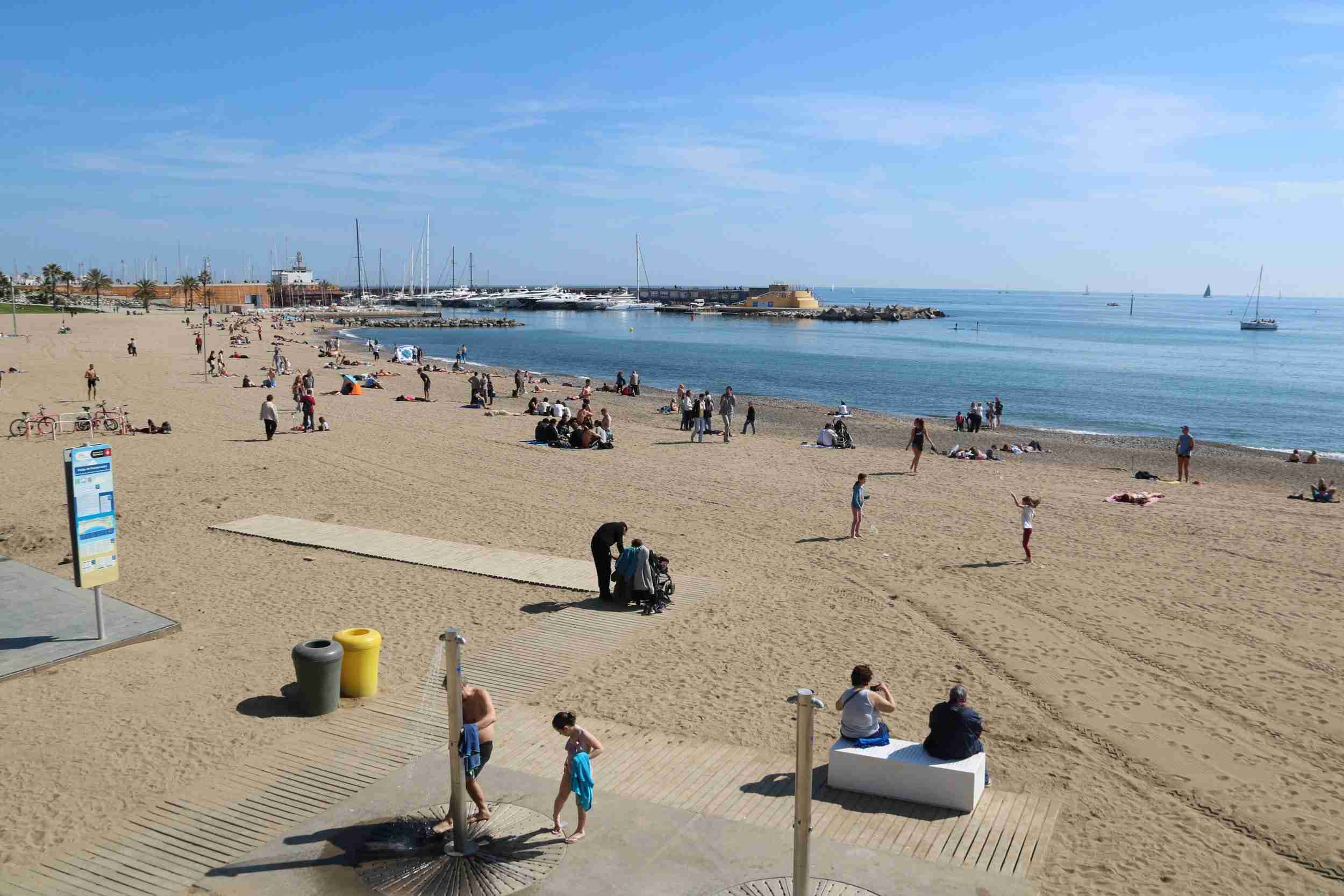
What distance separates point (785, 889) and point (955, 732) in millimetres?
2008

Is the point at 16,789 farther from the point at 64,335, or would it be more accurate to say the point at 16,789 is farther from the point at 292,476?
the point at 64,335

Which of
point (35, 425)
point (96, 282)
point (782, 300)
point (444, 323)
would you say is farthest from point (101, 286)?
point (35, 425)

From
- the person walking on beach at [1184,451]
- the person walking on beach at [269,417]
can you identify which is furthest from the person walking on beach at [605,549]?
the person walking on beach at [1184,451]

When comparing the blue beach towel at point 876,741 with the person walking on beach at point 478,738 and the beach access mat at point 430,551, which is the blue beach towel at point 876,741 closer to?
the person walking on beach at point 478,738

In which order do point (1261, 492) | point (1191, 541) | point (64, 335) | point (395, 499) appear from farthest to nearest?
point (64, 335)
point (1261, 492)
point (395, 499)
point (1191, 541)

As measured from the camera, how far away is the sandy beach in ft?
24.5

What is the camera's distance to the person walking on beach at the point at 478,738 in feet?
22.4

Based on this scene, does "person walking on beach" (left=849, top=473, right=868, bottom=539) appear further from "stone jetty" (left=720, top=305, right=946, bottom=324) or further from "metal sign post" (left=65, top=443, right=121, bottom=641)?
"stone jetty" (left=720, top=305, right=946, bottom=324)

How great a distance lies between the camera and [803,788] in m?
5.26

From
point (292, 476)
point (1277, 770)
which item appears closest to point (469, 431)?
point (292, 476)

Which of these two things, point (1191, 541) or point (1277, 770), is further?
point (1191, 541)

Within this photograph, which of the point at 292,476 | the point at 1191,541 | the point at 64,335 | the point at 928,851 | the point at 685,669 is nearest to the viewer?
the point at 928,851

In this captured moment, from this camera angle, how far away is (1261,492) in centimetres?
2345

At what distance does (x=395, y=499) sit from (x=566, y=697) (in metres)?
9.94
